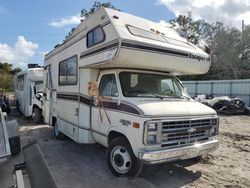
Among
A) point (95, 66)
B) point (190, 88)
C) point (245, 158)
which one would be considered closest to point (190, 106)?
point (95, 66)

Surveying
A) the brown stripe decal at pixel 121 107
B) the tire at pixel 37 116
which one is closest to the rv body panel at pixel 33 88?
the tire at pixel 37 116

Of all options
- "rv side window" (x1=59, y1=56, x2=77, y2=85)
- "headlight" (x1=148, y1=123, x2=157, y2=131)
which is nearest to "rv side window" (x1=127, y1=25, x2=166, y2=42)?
"headlight" (x1=148, y1=123, x2=157, y2=131)

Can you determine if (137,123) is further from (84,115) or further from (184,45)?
(184,45)

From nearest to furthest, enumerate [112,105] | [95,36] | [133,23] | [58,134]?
[112,105]
[133,23]
[95,36]
[58,134]

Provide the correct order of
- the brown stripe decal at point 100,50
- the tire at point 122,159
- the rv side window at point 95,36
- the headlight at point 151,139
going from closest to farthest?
the headlight at point 151,139, the tire at point 122,159, the brown stripe decal at point 100,50, the rv side window at point 95,36

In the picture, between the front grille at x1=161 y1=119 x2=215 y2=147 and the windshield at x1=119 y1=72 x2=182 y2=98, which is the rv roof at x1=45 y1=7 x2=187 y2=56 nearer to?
the windshield at x1=119 y1=72 x2=182 y2=98

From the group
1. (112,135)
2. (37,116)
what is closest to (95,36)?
(112,135)

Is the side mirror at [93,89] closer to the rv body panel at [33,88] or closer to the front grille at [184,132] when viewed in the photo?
the front grille at [184,132]

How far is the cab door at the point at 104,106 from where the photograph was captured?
5.76 meters

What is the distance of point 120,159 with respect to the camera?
5344 mm

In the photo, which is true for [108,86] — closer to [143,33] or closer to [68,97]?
[143,33]

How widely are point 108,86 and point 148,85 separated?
2.96 feet

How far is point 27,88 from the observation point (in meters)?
13.8

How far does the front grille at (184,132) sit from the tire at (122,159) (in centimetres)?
64
